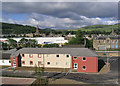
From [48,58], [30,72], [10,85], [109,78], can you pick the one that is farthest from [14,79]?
[109,78]

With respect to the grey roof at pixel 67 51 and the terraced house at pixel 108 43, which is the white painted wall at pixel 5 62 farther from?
the terraced house at pixel 108 43

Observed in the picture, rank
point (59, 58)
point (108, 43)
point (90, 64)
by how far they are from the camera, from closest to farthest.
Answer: point (90, 64) → point (59, 58) → point (108, 43)

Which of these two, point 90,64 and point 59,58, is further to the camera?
point 59,58

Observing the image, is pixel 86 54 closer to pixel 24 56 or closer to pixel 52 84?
pixel 52 84

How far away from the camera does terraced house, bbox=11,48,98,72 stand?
3048 cm

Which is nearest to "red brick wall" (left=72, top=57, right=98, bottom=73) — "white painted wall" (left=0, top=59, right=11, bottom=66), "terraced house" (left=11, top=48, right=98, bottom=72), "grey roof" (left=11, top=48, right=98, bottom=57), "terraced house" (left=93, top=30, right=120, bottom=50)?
"terraced house" (left=11, top=48, right=98, bottom=72)

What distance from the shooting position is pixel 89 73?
95.6 feet

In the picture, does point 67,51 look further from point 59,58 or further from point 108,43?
point 108,43

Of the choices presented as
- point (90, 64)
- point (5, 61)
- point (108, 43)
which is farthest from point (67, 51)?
point (108, 43)

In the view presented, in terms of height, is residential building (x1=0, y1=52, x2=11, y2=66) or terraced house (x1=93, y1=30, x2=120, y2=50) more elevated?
terraced house (x1=93, y1=30, x2=120, y2=50)

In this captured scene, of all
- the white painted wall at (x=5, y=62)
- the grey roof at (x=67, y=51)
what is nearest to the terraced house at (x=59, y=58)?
the grey roof at (x=67, y=51)

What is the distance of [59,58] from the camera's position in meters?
33.3

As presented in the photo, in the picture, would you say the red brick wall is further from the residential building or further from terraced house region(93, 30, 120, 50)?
terraced house region(93, 30, 120, 50)

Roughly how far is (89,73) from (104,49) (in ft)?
132
